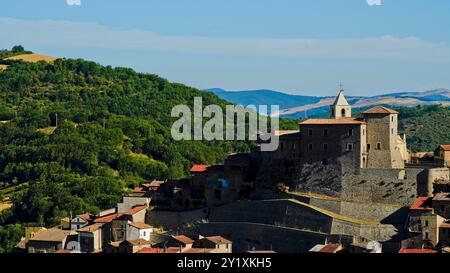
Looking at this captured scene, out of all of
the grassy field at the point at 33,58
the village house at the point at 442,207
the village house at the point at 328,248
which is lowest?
the village house at the point at 328,248

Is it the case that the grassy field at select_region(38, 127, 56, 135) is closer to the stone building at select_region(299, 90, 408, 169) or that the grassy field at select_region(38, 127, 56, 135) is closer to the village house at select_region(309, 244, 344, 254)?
the stone building at select_region(299, 90, 408, 169)

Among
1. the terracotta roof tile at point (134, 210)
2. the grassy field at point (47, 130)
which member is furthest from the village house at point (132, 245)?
the grassy field at point (47, 130)

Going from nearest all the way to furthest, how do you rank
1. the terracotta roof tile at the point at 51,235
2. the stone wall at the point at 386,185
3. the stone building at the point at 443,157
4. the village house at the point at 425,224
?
the village house at the point at 425,224 → the stone wall at the point at 386,185 → the stone building at the point at 443,157 → the terracotta roof tile at the point at 51,235

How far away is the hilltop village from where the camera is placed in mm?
54031

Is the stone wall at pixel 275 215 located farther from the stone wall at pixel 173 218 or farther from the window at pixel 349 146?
the window at pixel 349 146

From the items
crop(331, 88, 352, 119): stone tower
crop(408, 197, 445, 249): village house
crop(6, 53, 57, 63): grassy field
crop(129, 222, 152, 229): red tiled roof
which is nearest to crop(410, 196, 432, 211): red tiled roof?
crop(408, 197, 445, 249): village house

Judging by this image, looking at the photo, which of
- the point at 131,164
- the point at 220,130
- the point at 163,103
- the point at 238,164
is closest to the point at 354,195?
the point at 238,164

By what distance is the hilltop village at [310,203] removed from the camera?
5403cm

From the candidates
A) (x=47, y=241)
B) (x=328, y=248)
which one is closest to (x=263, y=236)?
(x=328, y=248)

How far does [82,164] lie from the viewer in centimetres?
9562

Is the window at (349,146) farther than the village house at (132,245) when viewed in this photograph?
No

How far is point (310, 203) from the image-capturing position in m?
56.8

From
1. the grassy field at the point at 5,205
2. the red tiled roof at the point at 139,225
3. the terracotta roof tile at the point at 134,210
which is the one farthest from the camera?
→ the grassy field at the point at 5,205

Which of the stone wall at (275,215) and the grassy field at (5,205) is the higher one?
the stone wall at (275,215)
